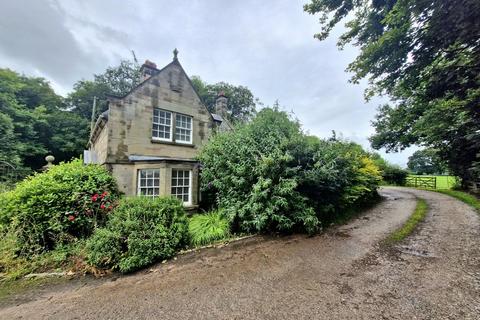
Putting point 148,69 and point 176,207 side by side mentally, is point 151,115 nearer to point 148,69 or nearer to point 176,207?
point 148,69

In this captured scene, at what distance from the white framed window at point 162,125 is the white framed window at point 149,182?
7.35 ft

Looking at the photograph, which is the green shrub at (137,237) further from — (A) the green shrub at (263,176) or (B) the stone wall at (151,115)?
(B) the stone wall at (151,115)

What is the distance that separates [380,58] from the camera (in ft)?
24.9

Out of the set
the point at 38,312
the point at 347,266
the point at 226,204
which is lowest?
the point at 38,312

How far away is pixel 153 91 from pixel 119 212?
712cm

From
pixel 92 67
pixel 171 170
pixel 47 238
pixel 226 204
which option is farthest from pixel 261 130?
pixel 92 67

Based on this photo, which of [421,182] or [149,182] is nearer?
[149,182]

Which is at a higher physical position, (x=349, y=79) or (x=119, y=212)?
(x=349, y=79)

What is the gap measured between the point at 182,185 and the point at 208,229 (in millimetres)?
3330

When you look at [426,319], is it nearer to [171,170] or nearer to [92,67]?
[171,170]

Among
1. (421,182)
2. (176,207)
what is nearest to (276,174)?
(176,207)

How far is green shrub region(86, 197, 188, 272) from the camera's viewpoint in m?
4.43

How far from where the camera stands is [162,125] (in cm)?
1004

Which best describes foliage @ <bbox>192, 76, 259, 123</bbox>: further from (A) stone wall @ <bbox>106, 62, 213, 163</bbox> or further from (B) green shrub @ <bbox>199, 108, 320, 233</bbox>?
(B) green shrub @ <bbox>199, 108, 320, 233</bbox>
